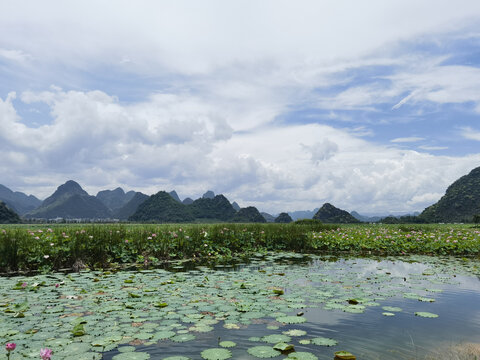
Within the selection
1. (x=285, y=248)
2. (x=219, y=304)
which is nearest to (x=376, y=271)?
(x=219, y=304)

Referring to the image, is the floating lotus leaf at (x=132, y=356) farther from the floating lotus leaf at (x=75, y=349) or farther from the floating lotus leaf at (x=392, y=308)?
the floating lotus leaf at (x=392, y=308)

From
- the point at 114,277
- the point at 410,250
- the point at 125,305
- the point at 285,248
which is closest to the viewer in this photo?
the point at 125,305

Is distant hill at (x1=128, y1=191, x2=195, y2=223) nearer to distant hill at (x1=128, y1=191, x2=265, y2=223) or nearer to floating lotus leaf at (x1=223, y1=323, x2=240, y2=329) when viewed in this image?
distant hill at (x1=128, y1=191, x2=265, y2=223)

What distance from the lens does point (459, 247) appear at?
1540 cm

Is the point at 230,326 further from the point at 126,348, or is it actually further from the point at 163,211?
the point at 163,211

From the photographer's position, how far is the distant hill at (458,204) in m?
113

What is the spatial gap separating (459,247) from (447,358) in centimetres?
1450

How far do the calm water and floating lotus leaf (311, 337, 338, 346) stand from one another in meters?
0.06

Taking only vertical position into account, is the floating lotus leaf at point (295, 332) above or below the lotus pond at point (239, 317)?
above

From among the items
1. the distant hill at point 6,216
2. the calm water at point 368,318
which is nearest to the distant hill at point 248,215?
the distant hill at point 6,216

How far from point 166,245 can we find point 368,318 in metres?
9.47

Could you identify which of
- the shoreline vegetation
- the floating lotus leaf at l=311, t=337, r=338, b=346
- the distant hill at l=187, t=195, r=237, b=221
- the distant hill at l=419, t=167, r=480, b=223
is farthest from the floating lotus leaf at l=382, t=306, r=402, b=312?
the distant hill at l=187, t=195, r=237, b=221

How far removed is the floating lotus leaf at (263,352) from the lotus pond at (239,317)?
0.01 meters

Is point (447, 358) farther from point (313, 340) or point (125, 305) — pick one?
point (125, 305)
